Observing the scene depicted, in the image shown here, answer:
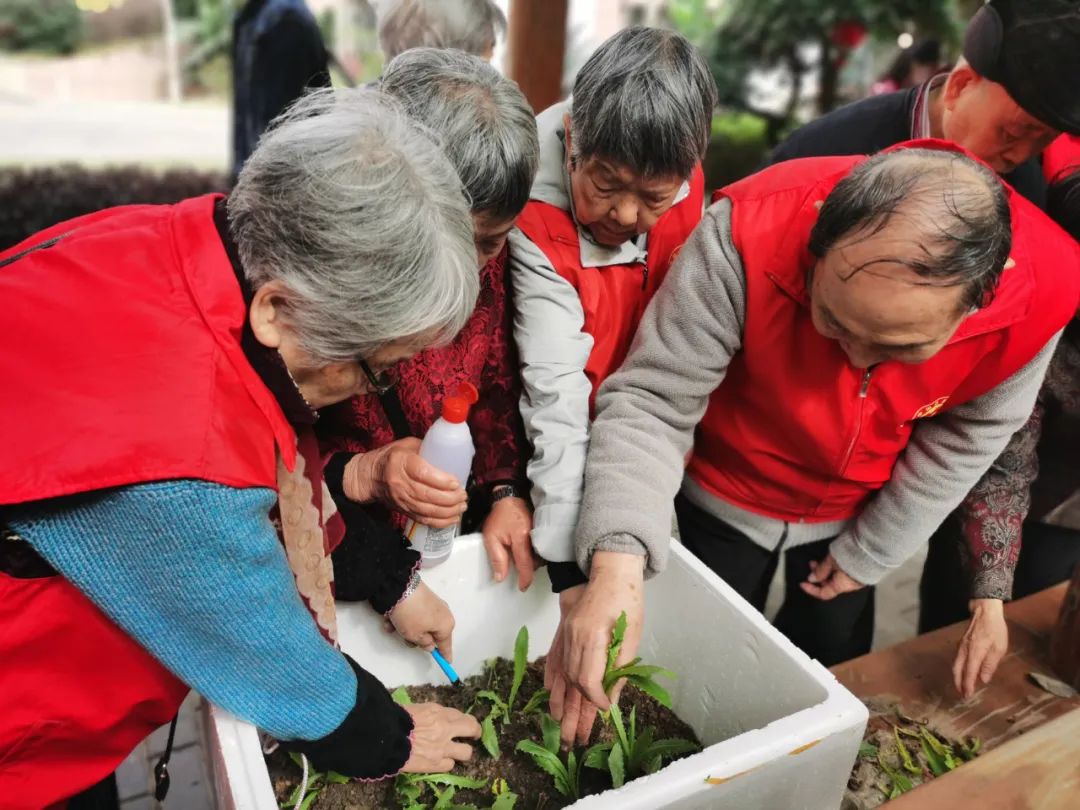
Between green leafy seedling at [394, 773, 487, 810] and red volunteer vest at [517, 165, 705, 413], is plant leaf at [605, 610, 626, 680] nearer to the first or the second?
green leafy seedling at [394, 773, 487, 810]

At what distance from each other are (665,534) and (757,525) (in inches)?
16.8

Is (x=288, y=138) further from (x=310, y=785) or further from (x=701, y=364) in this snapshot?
(x=310, y=785)

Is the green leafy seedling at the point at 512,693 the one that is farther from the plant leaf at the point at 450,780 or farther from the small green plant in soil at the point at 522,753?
the plant leaf at the point at 450,780

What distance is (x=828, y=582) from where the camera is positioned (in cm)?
148

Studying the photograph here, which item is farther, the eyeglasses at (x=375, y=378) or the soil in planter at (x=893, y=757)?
the soil in planter at (x=893, y=757)

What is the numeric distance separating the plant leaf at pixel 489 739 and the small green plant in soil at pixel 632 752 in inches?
5.3

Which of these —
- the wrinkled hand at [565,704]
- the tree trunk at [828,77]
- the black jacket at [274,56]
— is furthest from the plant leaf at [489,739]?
the tree trunk at [828,77]

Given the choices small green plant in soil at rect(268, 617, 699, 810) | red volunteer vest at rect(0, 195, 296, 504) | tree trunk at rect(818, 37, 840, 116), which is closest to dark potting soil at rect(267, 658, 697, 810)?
small green plant in soil at rect(268, 617, 699, 810)

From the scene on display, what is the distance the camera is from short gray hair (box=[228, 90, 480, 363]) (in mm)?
776

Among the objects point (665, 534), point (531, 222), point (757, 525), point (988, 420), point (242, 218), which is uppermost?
point (242, 218)

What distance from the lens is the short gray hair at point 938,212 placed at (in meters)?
0.95

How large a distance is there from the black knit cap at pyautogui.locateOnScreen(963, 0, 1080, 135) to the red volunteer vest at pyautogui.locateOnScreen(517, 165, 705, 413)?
1.70 ft

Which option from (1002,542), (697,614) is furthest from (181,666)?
(1002,542)

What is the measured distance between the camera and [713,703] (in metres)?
1.23
